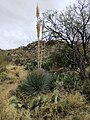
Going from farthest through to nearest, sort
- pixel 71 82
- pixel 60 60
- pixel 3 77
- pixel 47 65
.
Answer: pixel 60 60
pixel 47 65
pixel 3 77
pixel 71 82

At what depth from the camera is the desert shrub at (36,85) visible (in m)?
16.1

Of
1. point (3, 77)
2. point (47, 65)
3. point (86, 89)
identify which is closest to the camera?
point (86, 89)

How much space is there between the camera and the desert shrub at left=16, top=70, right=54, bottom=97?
1612 cm

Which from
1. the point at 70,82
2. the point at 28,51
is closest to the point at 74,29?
the point at 70,82

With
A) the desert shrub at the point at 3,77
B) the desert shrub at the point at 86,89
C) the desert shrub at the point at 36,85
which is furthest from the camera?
the desert shrub at the point at 3,77

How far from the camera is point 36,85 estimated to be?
1650 cm

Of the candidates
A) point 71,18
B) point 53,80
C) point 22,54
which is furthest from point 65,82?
point 22,54

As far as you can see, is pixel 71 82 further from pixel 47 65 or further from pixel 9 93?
pixel 47 65

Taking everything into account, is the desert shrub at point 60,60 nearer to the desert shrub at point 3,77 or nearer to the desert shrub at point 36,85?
the desert shrub at point 3,77

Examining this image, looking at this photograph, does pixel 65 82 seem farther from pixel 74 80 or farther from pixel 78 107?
pixel 78 107

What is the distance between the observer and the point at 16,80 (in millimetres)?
19875

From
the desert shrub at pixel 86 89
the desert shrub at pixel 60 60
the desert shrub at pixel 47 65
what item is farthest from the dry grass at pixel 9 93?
the desert shrub at pixel 60 60

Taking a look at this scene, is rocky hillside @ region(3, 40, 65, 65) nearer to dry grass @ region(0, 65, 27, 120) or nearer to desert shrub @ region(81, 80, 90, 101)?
dry grass @ region(0, 65, 27, 120)

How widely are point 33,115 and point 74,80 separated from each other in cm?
497
